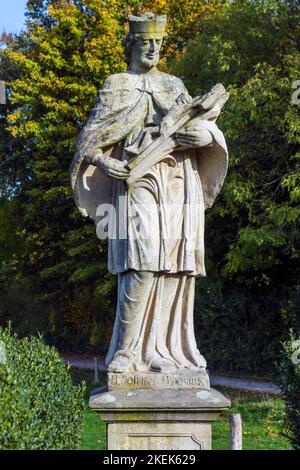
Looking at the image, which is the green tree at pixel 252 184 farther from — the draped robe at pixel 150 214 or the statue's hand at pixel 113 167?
the statue's hand at pixel 113 167

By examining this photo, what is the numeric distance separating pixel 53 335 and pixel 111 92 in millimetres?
26766

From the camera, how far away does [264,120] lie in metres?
19.6

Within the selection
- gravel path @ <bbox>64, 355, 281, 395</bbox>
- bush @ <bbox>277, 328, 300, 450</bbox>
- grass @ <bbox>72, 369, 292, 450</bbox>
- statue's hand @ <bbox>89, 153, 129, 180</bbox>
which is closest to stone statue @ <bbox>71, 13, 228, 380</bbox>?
statue's hand @ <bbox>89, 153, 129, 180</bbox>

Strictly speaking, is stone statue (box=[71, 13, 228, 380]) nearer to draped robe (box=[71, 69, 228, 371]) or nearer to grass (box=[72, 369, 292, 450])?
draped robe (box=[71, 69, 228, 371])

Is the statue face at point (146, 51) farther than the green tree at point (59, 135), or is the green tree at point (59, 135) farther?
the green tree at point (59, 135)

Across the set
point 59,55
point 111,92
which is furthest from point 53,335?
point 111,92

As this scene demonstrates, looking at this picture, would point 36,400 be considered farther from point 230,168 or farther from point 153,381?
point 230,168

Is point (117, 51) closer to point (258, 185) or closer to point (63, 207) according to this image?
point (63, 207)

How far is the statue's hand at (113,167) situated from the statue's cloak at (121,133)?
→ 5.1 inches

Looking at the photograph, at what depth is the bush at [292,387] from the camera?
858 cm

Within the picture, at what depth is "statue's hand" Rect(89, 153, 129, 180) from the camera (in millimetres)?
6648

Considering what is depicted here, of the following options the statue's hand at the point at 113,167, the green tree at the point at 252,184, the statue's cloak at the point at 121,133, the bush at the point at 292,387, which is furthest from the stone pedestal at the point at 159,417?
the green tree at the point at 252,184

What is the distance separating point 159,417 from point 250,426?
855 cm
